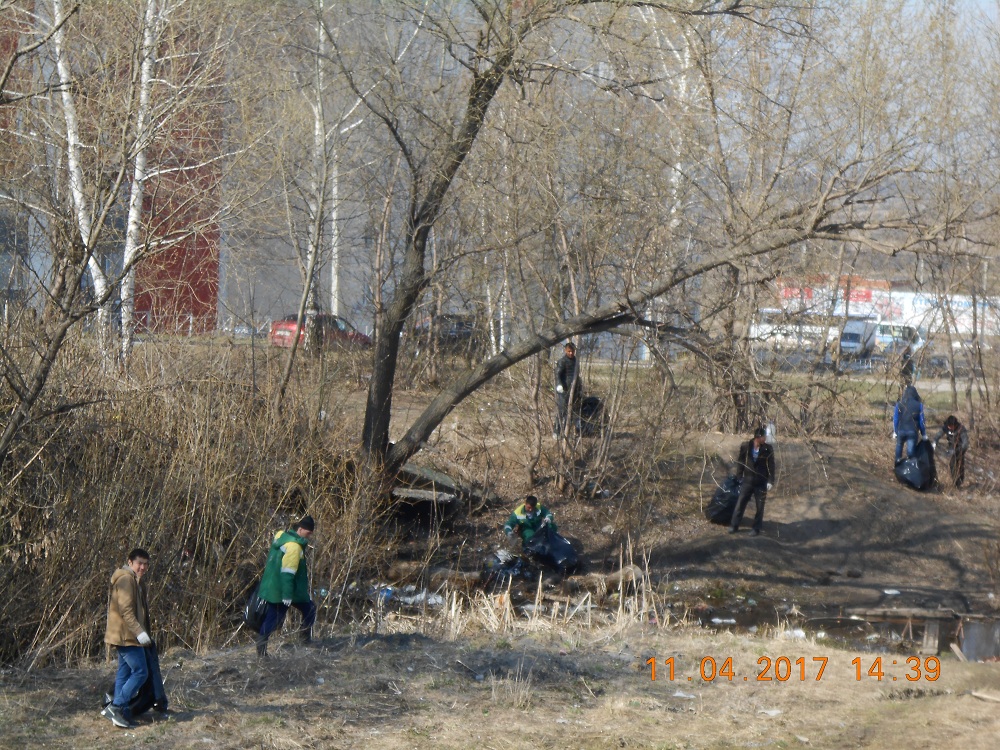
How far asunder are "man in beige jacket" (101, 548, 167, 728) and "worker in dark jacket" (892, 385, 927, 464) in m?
14.2

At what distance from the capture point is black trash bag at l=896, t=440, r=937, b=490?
1827cm

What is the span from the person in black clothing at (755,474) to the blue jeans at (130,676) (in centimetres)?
983

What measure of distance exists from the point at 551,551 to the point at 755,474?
3305mm

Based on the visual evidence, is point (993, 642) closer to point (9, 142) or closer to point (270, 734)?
point (270, 734)

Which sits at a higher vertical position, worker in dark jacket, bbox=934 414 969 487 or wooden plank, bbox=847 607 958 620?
worker in dark jacket, bbox=934 414 969 487

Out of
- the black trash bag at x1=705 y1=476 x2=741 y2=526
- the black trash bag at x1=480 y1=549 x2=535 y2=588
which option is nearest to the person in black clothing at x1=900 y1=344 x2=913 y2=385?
the black trash bag at x1=705 y1=476 x2=741 y2=526

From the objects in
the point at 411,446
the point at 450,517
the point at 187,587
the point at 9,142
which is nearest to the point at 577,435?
the point at 450,517

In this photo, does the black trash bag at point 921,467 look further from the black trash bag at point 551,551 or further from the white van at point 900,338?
the black trash bag at point 551,551

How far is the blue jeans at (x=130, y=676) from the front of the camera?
21.9ft

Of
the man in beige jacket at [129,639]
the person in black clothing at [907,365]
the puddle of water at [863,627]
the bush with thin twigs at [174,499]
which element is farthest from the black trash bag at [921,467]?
the man in beige jacket at [129,639]

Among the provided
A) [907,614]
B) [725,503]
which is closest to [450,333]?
[725,503]

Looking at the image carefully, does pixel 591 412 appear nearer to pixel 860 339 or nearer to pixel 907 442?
pixel 907 442

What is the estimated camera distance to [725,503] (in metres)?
16.5
